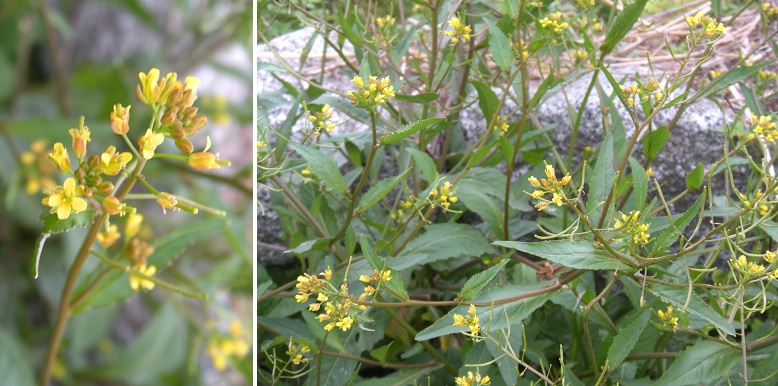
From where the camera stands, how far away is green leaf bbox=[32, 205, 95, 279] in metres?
0.46

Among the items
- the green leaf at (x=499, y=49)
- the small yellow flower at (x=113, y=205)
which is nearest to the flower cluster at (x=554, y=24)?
the green leaf at (x=499, y=49)

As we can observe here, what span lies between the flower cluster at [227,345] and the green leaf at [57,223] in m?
0.46

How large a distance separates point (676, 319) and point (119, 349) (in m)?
0.92

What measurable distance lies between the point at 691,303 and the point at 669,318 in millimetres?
46

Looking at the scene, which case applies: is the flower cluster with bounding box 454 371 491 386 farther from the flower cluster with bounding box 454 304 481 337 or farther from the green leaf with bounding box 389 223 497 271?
the green leaf with bounding box 389 223 497 271

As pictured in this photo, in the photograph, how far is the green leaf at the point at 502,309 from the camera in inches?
26.3

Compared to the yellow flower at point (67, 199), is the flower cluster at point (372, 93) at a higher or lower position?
higher

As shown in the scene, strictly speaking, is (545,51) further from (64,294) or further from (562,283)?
(64,294)

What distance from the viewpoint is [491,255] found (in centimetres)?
90

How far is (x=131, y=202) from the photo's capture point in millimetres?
1319

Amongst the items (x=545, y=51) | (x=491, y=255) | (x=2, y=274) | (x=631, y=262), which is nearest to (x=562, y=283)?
(x=631, y=262)

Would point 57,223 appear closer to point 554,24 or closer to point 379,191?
point 379,191

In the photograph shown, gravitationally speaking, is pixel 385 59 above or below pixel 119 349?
above

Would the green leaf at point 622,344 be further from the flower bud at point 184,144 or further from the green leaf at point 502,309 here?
the flower bud at point 184,144
